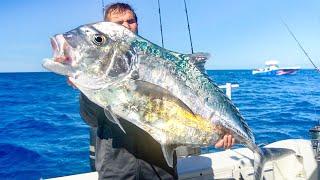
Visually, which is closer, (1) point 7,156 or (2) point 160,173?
(2) point 160,173

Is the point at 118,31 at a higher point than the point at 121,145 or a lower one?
higher

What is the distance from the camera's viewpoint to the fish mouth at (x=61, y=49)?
1.99 metres

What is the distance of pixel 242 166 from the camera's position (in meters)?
4.50

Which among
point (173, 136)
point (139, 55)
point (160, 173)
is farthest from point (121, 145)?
point (139, 55)

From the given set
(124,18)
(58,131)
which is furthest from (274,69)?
(124,18)

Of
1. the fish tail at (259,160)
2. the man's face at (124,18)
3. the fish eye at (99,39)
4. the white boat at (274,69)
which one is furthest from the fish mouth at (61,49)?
the white boat at (274,69)

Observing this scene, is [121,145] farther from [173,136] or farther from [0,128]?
[0,128]

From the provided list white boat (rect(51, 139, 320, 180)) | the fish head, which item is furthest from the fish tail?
the fish head

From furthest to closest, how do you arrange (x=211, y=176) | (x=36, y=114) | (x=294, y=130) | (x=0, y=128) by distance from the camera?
(x=36, y=114) < (x=0, y=128) < (x=294, y=130) < (x=211, y=176)

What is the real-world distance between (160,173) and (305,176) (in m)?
2.64

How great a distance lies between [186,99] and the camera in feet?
7.38

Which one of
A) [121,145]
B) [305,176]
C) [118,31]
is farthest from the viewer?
[305,176]

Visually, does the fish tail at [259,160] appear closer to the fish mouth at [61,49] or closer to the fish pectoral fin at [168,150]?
the fish pectoral fin at [168,150]

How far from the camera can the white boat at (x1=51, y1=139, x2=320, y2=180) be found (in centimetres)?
420
